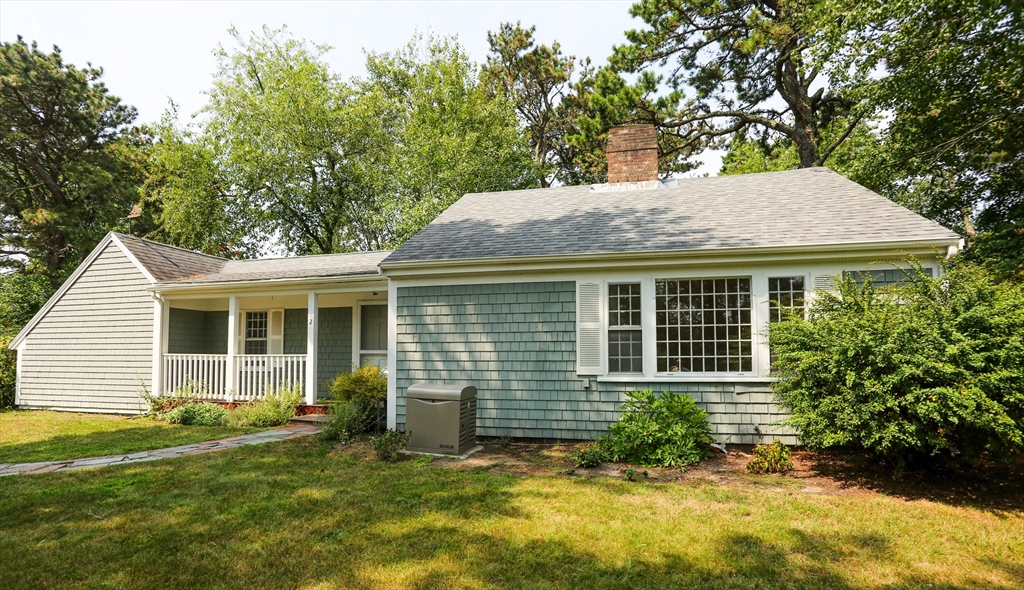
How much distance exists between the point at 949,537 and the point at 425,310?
6.51 meters

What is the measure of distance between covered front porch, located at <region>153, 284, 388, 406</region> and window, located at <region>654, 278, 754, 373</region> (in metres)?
5.43

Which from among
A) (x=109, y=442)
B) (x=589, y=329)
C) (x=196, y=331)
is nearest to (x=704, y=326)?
(x=589, y=329)

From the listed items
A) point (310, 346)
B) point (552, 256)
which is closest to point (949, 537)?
point (552, 256)

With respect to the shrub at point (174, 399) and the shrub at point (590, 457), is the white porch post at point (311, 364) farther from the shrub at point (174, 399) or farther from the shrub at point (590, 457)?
the shrub at point (590, 457)

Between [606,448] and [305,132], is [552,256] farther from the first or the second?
[305,132]

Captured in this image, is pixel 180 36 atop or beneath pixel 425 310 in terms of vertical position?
atop

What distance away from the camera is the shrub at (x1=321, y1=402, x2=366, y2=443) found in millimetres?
7934

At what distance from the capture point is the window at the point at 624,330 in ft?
24.3

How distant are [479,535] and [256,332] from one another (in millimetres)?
10566

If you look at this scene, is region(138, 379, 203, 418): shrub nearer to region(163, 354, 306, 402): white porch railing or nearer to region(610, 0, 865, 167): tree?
region(163, 354, 306, 402): white porch railing

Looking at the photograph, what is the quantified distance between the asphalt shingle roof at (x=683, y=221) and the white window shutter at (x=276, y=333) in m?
5.27

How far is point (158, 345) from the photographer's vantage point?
11.3 metres

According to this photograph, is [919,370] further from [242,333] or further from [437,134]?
[437,134]

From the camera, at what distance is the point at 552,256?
739 cm
